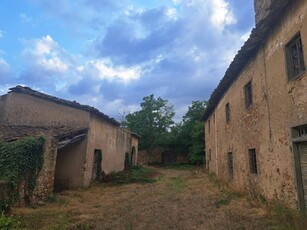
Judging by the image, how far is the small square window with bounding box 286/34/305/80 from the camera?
6406 millimetres

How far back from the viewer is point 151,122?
34.8 m

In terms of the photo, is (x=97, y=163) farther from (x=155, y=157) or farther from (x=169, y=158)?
(x=169, y=158)

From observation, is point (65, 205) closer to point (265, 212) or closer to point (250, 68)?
point (265, 212)

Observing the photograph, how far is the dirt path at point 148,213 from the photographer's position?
6.45m

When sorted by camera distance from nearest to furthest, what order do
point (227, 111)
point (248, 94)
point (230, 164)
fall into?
1. point (248, 94)
2. point (230, 164)
3. point (227, 111)

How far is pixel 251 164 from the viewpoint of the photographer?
9953 millimetres

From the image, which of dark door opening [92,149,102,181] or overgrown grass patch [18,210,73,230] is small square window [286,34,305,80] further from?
dark door opening [92,149,102,181]

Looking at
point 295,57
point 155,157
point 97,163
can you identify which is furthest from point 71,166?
point 155,157

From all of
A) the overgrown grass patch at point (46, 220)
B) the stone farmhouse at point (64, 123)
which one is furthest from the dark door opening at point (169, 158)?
the overgrown grass patch at point (46, 220)

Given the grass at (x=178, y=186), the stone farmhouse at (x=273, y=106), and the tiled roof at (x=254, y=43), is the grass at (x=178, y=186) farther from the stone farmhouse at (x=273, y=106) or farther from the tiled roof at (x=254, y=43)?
the tiled roof at (x=254, y=43)

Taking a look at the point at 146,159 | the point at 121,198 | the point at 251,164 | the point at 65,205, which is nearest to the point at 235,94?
the point at 251,164

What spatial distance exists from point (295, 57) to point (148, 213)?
233 inches

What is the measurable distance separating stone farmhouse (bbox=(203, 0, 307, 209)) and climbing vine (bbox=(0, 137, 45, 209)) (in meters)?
7.56

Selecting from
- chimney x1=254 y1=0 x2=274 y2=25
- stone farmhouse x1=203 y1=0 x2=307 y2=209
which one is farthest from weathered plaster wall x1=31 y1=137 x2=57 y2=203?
chimney x1=254 y1=0 x2=274 y2=25
